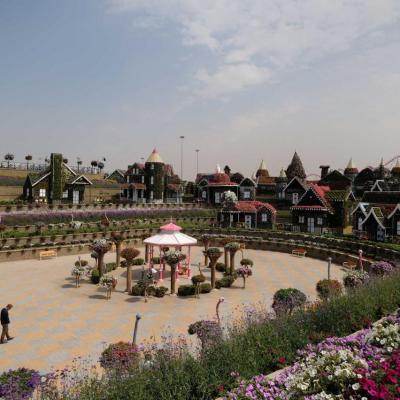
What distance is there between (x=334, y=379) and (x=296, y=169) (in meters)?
56.3

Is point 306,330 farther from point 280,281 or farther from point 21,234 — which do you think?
point 21,234

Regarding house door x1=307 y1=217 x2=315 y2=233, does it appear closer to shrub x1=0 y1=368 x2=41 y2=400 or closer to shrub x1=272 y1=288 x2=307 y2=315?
shrub x1=272 y1=288 x2=307 y2=315

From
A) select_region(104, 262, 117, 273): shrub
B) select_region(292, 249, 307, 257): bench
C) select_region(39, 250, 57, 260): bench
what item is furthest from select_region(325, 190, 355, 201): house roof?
select_region(39, 250, 57, 260): bench

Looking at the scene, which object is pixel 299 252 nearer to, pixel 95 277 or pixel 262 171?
pixel 95 277

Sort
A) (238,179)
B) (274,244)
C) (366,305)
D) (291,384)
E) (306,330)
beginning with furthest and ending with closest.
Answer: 1. (238,179)
2. (274,244)
3. (366,305)
4. (306,330)
5. (291,384)

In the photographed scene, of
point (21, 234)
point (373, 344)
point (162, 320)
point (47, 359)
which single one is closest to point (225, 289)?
point (162, 320)

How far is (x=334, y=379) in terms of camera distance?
7512 millimetres

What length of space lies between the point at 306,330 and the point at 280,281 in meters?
16.1

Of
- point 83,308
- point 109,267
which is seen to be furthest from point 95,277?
point 83,308

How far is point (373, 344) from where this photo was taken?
389 inches

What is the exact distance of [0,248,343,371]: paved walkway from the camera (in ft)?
49.1

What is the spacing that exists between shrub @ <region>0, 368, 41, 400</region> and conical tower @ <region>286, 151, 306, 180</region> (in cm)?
5622

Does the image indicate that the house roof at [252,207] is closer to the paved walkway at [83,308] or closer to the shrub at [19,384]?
the paved walkway at [83,308]

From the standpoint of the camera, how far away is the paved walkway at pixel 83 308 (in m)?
15.0
